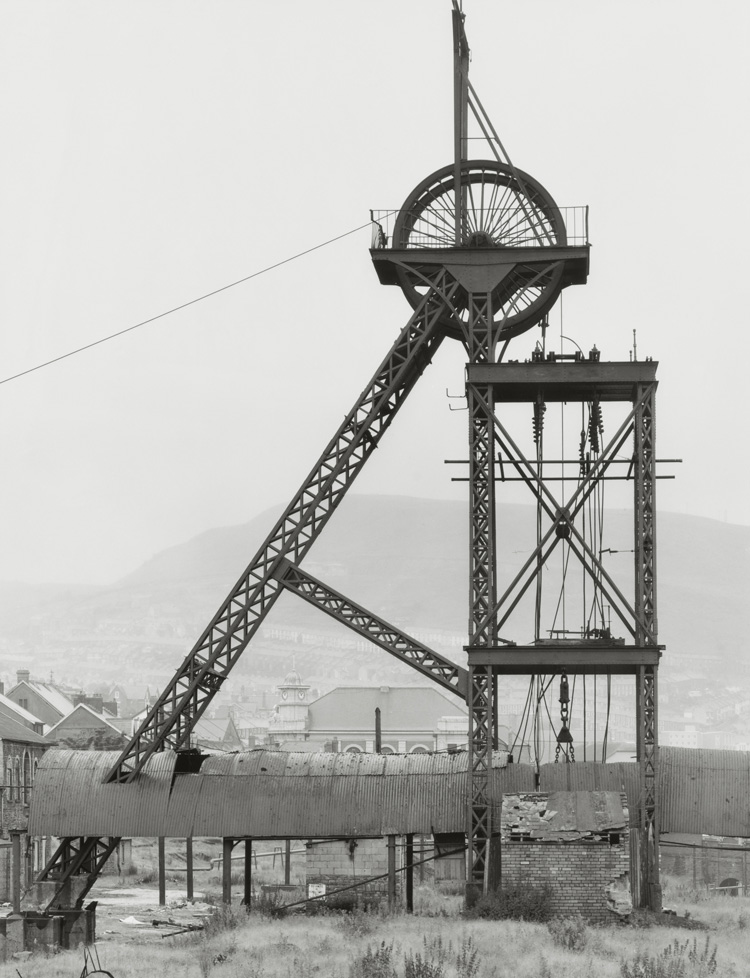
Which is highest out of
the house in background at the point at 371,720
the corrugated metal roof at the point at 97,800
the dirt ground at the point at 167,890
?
the corrugated metal roof at the point at 97,800

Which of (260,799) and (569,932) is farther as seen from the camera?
(260,799)

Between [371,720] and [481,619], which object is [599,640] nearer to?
[481,619]

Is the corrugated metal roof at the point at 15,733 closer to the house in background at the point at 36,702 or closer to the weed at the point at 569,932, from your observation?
the house in background at the point at 36,702

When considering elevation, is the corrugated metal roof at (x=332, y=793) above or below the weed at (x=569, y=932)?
above

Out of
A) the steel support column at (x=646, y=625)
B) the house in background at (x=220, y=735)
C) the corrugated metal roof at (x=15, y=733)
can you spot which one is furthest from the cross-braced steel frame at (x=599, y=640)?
the house in background at (x=220, y=735)

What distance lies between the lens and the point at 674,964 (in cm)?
1961

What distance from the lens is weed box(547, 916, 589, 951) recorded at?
2138 centimetres

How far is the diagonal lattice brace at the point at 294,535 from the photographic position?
27.4 metres

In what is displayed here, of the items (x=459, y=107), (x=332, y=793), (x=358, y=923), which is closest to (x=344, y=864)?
(x=332, y=793)

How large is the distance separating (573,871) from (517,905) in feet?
3.81

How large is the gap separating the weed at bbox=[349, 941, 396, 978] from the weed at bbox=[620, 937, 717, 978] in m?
3.27

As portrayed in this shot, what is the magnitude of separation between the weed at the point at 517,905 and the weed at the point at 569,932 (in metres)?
0.38

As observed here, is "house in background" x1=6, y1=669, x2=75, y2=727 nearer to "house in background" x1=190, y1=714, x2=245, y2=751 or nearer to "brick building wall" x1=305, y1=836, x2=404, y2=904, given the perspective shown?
"house in background" x1=190, y1=714, x2=245, y2=751

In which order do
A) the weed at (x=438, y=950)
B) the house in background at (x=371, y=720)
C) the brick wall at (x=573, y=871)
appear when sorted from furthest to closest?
the house in background at (x=371, y=720)
the brick wall at (x=573, y=871)
the weed at (x=438, y=950)
